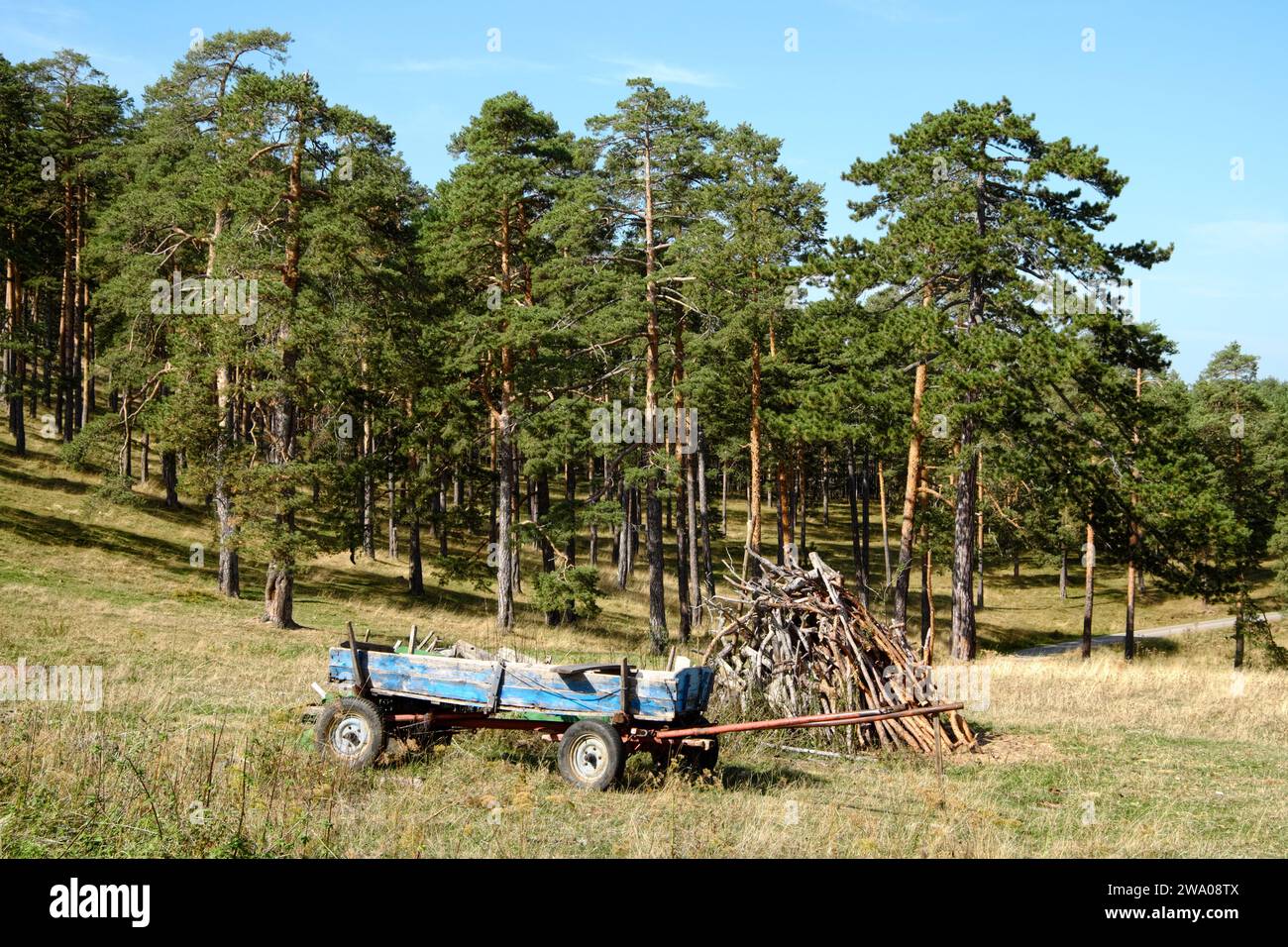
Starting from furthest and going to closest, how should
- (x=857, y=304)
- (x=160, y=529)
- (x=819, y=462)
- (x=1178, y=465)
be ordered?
(x=819, y=462)
(x=160, y=529)
(x=857, y=304)
(x=1178, y=465)

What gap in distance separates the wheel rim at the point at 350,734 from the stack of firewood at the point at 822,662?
6.00 meters

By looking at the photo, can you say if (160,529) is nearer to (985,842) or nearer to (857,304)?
(857,304)

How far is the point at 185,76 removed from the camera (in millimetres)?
34375

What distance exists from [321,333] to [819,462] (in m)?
45.7

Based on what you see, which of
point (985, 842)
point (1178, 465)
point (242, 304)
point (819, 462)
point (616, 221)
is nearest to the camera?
point (985, 842)

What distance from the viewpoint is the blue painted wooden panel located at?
1061cm

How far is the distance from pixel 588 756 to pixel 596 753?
13 cm

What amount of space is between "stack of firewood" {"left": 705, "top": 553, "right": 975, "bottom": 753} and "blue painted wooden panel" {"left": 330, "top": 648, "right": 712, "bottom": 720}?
4074mm

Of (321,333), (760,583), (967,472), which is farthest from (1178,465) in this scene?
Result: (321,333)

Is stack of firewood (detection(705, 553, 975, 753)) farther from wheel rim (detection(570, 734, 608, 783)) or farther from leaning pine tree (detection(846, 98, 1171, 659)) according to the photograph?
leaning pine tree (detection(846, 98, 1171, 659))

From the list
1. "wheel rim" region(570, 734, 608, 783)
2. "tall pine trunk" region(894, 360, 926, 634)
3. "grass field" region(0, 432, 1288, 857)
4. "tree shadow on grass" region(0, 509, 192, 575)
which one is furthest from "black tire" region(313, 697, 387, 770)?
"tree shadow on grass" region(0, 509, 192, 575)

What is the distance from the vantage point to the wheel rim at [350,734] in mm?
11094

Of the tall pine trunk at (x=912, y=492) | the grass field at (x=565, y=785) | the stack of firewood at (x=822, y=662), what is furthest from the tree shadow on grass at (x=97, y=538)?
the stack of firewood at (x=822, y=662)

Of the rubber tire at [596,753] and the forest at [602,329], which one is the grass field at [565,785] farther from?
the forest at [602,329]
